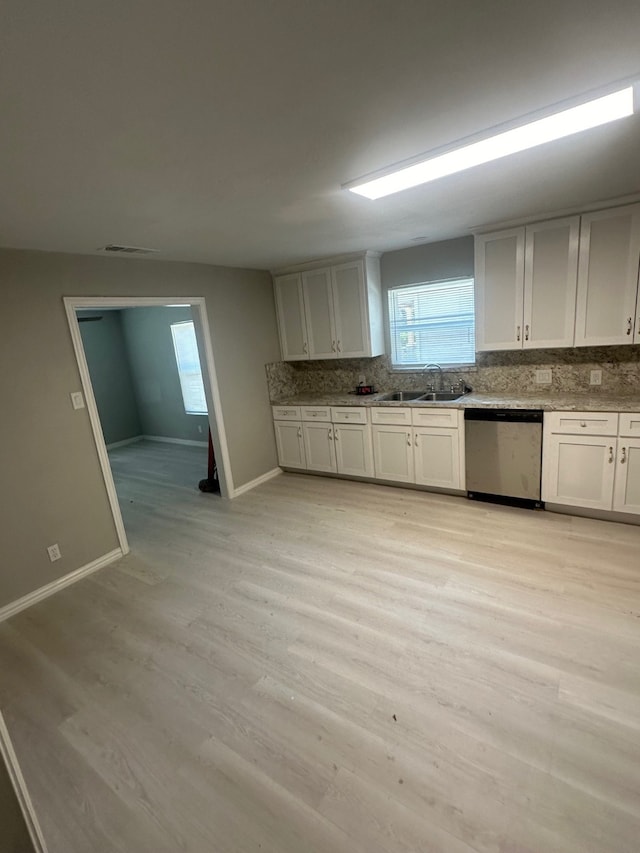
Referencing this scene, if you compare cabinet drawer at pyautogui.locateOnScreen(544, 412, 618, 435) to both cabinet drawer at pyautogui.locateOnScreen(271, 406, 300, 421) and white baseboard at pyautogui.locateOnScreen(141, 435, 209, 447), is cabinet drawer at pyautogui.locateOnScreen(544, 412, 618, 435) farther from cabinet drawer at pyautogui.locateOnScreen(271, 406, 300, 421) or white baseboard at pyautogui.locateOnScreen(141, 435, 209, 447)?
white baseboard at pyautogui.locateOnScreen(141, 435, 209, 447)

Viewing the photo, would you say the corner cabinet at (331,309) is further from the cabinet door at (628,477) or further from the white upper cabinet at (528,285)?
the cabinet door at (628,477)

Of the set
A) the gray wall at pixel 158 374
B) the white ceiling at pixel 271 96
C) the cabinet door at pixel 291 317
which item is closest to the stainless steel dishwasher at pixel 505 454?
the white ceiling at pixel 271 96

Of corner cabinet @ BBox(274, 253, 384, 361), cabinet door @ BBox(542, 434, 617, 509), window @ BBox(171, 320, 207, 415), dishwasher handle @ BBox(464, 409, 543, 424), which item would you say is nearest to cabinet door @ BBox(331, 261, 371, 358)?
corner cabinet @ BBox(274, 253, 384, 361)

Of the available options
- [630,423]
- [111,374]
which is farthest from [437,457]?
[111,374]

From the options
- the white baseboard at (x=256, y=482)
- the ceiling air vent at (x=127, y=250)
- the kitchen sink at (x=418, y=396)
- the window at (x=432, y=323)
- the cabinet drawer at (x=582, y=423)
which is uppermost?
the ceiling air vent at (x=127, y=250)

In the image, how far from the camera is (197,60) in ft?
3.56

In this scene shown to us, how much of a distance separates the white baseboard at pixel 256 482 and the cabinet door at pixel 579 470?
2.89m

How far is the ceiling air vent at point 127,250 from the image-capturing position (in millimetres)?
2918

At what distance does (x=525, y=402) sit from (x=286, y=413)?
2.53 m

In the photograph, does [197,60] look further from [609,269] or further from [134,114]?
[609,269]

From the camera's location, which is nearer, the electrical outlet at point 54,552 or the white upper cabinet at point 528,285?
the electrical outlet at point 54,552

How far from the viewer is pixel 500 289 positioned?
11.4 feet

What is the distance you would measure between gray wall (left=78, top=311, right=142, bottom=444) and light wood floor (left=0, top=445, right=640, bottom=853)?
442 centimetres

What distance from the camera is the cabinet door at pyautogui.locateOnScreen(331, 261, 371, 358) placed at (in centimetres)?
419
